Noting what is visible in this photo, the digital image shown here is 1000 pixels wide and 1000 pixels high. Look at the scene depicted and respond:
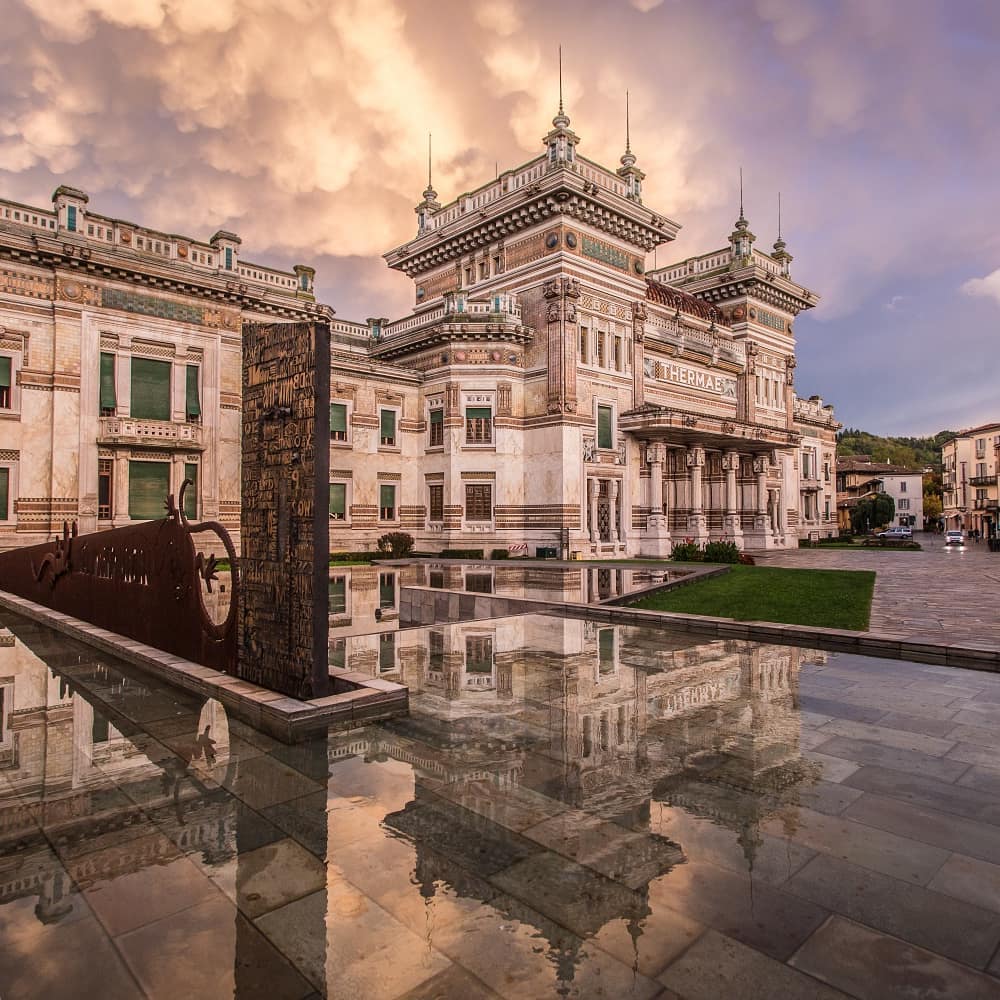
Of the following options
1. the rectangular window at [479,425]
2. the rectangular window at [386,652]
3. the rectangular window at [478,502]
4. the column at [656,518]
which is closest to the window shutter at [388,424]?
the rectangular window at [479,425]

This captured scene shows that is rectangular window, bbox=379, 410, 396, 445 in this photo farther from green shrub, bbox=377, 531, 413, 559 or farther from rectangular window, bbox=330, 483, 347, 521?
green shrub, bbox=377, 531, 413, 559

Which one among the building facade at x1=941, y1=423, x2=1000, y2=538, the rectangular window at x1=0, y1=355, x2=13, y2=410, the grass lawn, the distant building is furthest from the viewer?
the distant building

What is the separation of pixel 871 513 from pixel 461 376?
53.2 meters

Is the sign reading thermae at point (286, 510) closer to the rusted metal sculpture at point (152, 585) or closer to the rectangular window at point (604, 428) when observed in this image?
the rusted metal sculpture at point (152, 585)

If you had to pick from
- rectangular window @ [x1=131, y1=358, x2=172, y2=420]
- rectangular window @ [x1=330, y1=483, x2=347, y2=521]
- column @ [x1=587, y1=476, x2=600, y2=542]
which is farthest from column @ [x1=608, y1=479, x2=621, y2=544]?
rectangular window @ [x1=131, y1=358, x2=172, y2=420]

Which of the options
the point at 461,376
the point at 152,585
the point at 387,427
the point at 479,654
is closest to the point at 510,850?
the point at 479,654

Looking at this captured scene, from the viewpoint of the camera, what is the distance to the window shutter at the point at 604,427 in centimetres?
3197

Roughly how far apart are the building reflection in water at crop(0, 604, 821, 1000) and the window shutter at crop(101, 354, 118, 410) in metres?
20.5

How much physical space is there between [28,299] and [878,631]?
27.8m

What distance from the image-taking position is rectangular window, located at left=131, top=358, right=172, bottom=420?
2534 cm

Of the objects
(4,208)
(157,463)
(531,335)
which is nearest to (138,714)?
(157,463)

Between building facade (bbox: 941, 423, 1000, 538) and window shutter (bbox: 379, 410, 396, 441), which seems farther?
building facade (bbox: 941, 423, 1000, 538)

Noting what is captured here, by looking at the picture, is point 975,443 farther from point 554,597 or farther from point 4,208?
point 4,208

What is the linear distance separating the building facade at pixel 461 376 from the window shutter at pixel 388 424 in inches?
3.1
